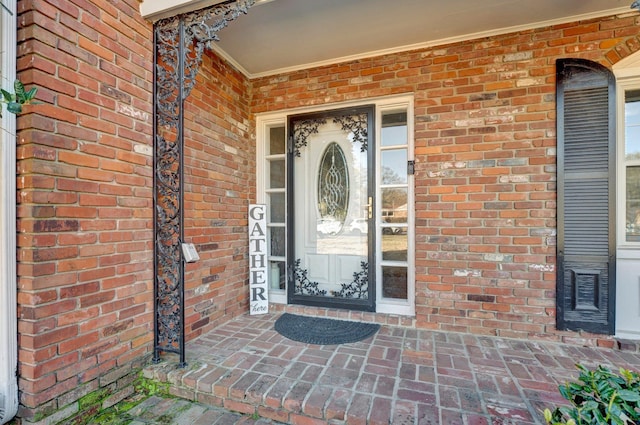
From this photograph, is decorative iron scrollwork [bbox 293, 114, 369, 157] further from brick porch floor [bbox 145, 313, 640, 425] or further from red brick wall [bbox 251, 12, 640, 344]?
brick porch floor [bbox 145, 313, 640, 425]

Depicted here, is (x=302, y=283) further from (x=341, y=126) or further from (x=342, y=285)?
(x=341, y=126)

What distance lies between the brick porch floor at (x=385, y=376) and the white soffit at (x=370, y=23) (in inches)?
95.2

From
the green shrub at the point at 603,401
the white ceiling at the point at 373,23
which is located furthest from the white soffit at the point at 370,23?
the green shrub at the point at 603,401

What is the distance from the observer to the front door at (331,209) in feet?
9.68

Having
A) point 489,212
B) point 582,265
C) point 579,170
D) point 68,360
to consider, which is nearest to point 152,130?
point 68,360

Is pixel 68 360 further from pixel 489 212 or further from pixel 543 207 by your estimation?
pixel 543 207

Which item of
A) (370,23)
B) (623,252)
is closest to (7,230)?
(370,23)

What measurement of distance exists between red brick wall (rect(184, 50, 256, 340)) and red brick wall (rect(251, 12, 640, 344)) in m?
1.49

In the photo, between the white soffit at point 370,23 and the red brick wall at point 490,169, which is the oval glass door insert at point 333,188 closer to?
the red brick wall at point 490,169

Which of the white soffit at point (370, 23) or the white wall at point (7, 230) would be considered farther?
the white soffit at point (370, 23)

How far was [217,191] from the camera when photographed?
2752 mm

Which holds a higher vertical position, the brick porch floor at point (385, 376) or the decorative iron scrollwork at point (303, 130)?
the decorative iron scrollwork at point (303, 130)

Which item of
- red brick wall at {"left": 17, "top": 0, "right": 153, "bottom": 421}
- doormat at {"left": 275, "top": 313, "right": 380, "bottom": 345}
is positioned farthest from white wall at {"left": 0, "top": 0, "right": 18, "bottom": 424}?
doormat at {"left": 275, "top": 313, "right": 380, "bottom": 345}

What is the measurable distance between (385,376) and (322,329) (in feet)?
2.80
